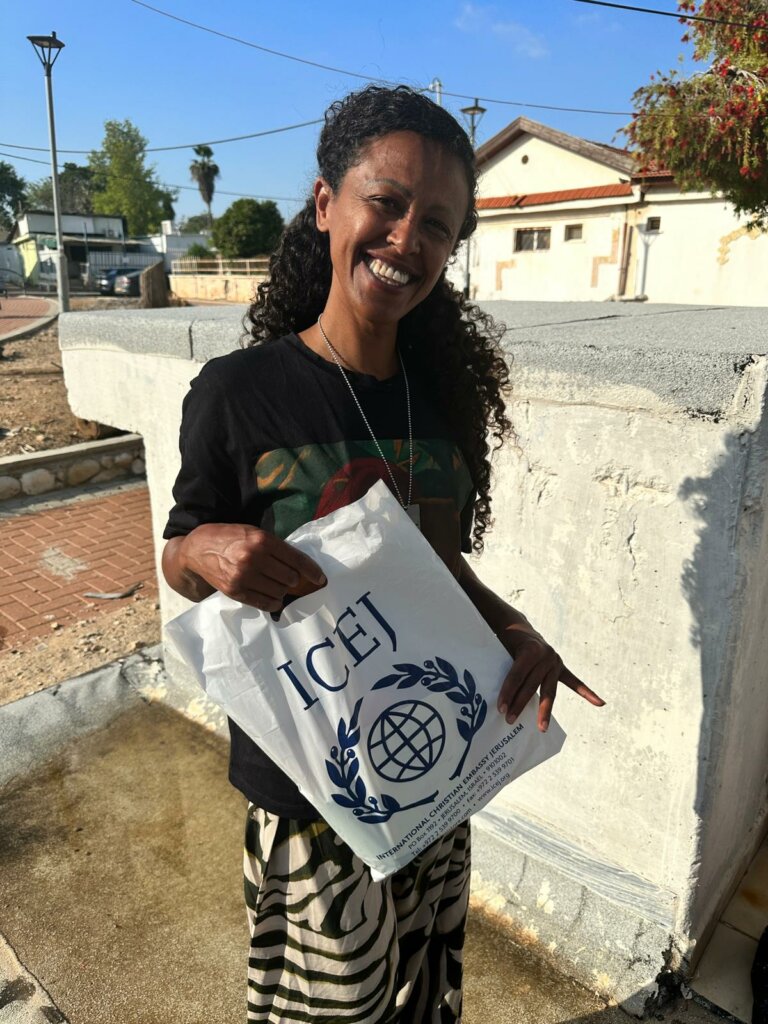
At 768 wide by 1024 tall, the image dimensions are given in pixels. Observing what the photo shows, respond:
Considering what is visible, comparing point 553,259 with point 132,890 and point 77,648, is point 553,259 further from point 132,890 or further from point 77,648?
point 132,890

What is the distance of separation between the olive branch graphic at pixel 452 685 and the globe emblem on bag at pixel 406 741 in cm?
3

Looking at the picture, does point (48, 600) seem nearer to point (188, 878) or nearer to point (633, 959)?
point (188, 878)

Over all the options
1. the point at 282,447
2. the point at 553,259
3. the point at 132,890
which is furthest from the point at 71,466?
the point at 553,259

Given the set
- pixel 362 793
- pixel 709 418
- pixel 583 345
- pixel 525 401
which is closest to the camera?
pixel 362 793

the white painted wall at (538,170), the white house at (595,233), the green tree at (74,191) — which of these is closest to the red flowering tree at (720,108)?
the white house at (595,233)

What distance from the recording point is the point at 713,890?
6.86 ft

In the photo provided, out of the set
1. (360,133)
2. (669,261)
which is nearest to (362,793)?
(360,133)

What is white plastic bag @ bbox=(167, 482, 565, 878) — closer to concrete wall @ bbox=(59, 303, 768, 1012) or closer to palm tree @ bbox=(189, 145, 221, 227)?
concrete wall @ bbox=(59, 303, 768, 1012)

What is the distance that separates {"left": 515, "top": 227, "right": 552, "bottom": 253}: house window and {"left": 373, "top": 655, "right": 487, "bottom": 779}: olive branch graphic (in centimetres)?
1748

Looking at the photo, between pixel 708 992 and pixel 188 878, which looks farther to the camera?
pixel 188 878

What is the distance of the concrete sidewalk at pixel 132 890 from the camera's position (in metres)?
1.98

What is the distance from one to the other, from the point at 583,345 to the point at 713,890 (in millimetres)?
1595

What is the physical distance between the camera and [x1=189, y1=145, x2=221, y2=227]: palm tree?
54.3 m

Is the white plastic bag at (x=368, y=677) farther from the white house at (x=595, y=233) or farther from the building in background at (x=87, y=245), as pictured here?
the building in background at (x=87, y=245)
